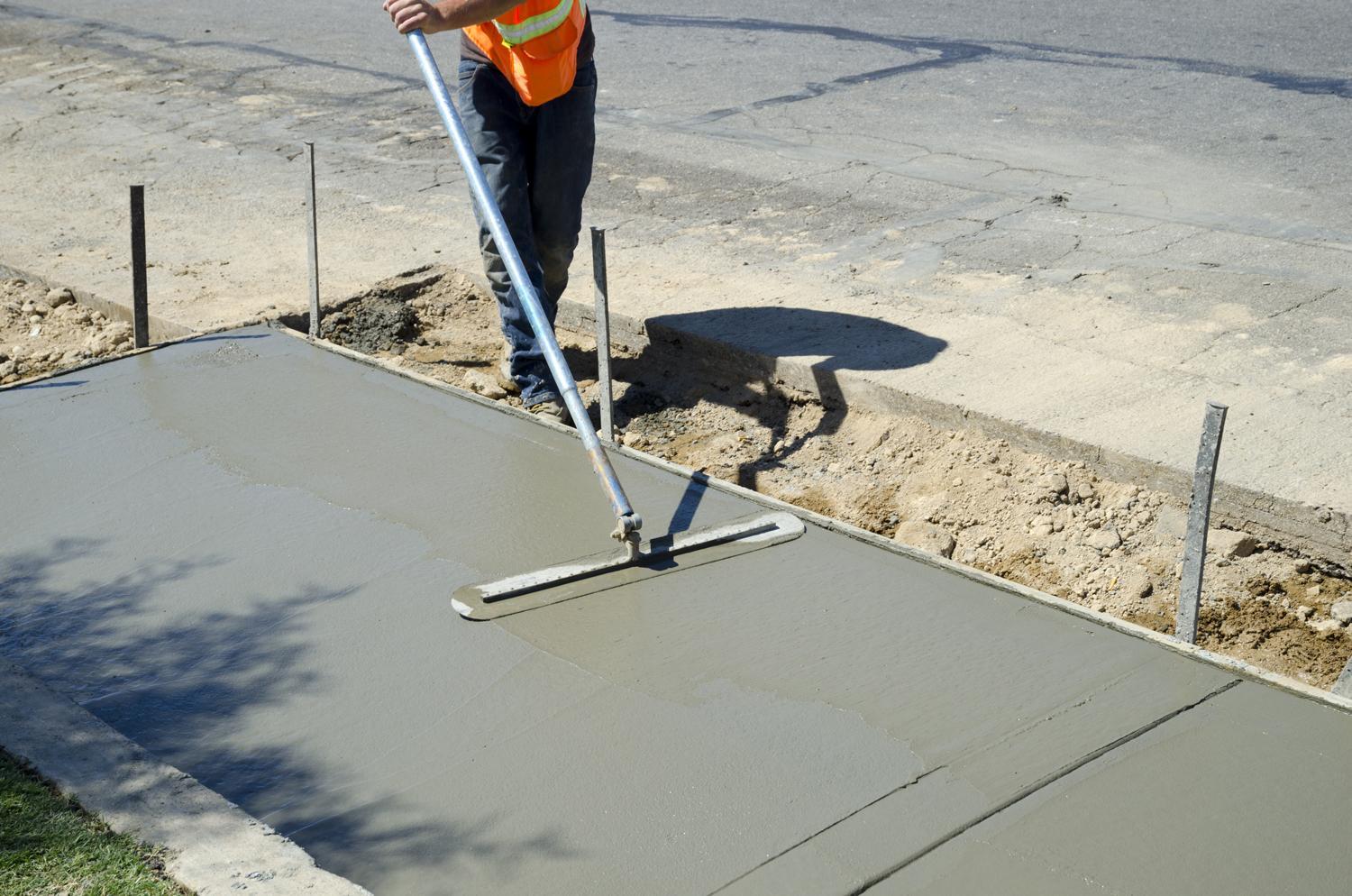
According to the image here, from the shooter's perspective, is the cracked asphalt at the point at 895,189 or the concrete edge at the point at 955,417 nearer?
the concrete edge at the point at 955,417

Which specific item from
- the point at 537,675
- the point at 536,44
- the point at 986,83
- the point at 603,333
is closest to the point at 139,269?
the point at 536,44

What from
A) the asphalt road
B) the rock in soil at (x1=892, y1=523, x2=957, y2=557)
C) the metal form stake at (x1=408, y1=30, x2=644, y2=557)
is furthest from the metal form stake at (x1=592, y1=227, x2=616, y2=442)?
the asphalt road

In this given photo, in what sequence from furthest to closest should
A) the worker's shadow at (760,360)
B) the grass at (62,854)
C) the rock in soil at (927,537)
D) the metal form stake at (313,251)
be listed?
the metal form stake at (313,251) → the worker's shadow at (760,360) → the rock in soil at (927,537) → the grass at (62,854)

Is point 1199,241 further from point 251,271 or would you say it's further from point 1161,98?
point 251,271

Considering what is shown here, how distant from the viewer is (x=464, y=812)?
2.44 metres

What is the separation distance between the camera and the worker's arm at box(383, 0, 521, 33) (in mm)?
3947

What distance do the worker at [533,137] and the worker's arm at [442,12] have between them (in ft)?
0.22

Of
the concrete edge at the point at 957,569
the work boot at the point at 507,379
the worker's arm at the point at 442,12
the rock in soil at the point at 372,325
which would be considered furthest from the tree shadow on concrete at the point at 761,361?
the worker's arm at the point at 442,12

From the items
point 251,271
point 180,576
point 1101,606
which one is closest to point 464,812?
point 180,576

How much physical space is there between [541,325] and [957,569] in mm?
1276

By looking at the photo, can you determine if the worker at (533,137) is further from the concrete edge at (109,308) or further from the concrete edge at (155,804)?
Answer: the concrete edge at (155,804)

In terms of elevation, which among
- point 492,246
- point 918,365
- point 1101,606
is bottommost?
point 1101,606

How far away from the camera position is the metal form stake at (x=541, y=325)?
3.30m

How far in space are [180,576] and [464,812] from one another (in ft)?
3.94
